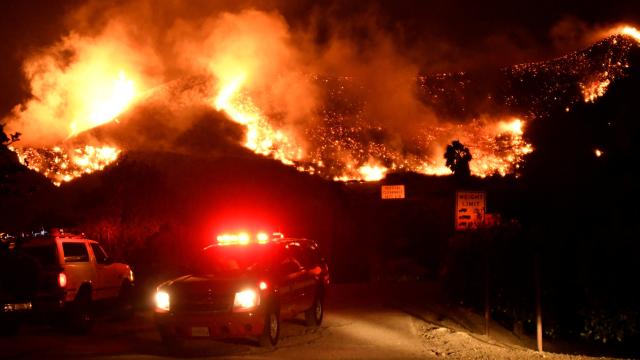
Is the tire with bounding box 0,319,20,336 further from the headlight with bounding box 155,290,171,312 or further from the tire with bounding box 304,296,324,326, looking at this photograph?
the tire with bounding box 304,296,324,326

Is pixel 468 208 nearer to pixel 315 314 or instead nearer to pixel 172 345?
pixel 315 314

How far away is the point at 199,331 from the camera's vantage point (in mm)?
11023

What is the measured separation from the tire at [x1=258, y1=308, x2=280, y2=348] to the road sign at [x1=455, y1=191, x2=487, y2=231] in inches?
215

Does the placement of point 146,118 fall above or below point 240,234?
above

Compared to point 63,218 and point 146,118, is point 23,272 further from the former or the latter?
point 146,118

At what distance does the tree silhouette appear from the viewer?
3094 centimetres

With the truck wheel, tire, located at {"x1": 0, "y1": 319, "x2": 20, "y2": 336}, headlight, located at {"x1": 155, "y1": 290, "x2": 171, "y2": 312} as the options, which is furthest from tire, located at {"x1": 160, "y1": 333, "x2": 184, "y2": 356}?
tire, located at {"x1": 0, "y1": 319, "x2": 20, "y2": 336}

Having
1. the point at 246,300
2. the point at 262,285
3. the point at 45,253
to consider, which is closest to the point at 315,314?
the point at 262,285

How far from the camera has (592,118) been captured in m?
22.3

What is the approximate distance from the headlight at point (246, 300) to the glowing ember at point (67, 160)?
4470cm

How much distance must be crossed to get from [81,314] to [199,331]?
3.66 meters

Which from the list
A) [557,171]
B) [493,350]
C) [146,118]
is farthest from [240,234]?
[146,118]

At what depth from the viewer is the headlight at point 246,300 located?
36.3 feet

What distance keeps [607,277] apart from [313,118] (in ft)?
217
